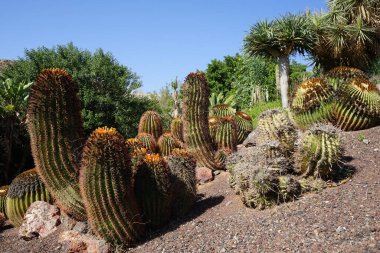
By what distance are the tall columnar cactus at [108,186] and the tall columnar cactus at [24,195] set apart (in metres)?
2.31

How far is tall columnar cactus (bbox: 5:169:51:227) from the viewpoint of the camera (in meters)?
6.23

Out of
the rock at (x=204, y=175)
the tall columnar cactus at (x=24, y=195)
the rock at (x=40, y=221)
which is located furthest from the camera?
the rock at (x=204, y=175)

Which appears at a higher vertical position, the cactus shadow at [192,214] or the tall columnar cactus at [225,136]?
the tall columnar cactus at [225,136]

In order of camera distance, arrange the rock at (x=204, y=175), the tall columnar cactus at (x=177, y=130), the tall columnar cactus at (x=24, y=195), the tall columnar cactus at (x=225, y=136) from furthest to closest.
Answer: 1. the tall columnar cactus at (x=177, y=130)
2. the tall columnar cactus at (x=225, y=136)
3. the rock at (x=204, y=175)
4. the tall columnar cactus at (x=24, y=195)

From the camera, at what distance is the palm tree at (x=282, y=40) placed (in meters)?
12.2

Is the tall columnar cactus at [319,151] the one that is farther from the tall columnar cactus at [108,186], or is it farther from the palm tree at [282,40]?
the palm tree at [282,40]

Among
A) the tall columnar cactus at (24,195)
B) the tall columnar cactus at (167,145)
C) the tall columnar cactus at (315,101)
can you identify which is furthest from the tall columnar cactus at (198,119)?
the tall columnar cactus at (24,195)

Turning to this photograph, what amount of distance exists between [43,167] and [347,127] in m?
4.87

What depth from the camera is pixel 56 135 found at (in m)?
4.67

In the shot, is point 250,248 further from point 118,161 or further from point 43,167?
point 43,167

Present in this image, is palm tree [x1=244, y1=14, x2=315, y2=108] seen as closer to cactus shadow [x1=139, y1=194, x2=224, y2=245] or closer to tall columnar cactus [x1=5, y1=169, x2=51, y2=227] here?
cactus shadow [x1=139, y1=194, x2=224, y2=245]

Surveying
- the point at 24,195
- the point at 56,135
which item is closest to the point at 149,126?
the point at 24,195

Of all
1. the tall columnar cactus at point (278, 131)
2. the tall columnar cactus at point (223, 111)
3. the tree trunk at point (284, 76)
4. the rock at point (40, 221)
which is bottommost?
the rock at point (40, 221)

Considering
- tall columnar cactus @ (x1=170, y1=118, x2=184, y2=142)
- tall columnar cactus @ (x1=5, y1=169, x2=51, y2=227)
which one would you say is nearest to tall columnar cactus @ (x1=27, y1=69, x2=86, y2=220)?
tall columnar cactus @ (x1=5, y1=169, x2=51, y2=227)
